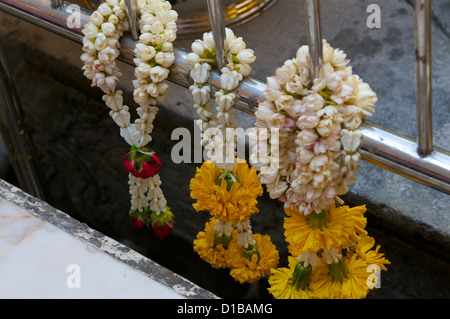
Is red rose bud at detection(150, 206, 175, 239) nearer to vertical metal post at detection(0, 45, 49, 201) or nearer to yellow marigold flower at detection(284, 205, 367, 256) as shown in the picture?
yellow marigold flower at detection(284, 205, 367, 256)

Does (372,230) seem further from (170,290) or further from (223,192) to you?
(170,290)

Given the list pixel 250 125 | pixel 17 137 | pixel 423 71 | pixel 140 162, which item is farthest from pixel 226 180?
pixel 17 137

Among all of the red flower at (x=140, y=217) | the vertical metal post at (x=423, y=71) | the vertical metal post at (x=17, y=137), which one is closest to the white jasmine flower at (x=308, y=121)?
the vertical metal post at (x=423, y=71)

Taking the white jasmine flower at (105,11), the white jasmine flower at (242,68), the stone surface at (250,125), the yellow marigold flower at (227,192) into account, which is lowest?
the stone surface at (250,125)

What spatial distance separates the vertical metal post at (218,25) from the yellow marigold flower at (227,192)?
23 centimetres

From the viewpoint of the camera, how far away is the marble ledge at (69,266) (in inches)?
32.6

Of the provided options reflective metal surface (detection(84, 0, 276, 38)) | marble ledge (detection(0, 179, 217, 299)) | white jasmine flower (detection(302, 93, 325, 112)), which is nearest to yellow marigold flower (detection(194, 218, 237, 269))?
marble ledge (detection(0, 179, 217, 299))

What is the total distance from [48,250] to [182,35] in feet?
3.95

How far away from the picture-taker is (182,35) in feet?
6.49

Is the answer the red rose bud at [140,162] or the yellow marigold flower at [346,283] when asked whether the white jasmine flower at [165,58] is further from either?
the yellow marigold flower at [346,283]

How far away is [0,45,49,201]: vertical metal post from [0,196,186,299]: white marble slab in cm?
70

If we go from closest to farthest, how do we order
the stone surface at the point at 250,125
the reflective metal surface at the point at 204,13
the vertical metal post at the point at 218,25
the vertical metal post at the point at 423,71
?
the vertical metal post at the point at 423,71
the vertical metal post at the point at 218,25
the stone surface at the point at 250,125
the reflective metal surface at the point at 204,13

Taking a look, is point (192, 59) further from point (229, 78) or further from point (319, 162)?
point (319, 162)

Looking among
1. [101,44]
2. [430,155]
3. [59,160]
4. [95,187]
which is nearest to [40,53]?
[59,160]
